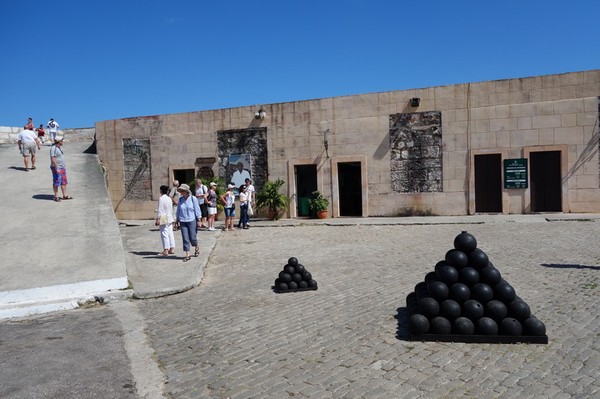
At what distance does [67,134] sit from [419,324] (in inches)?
1039

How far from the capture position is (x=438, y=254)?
10.7 meters

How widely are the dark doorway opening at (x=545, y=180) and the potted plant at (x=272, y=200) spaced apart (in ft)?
31.2

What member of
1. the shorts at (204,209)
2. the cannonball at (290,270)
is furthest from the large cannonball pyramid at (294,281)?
the shorts at (204,209)

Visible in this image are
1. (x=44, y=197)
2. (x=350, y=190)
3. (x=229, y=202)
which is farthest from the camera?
(x=350, y=190)

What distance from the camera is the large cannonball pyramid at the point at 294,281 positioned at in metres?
7.86

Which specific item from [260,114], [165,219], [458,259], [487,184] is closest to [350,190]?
[260,114]

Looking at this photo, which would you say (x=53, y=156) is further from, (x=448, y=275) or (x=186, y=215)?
(x=448, y=275)

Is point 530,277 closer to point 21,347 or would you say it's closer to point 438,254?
point 438,254

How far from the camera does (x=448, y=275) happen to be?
538 cm

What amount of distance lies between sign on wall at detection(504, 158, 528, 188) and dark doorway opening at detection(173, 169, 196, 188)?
40.0 feet

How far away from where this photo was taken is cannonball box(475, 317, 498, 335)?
5012 millimetres

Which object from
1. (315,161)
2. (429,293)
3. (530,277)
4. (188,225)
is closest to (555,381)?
(429,293)

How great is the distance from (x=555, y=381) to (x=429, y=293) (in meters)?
1.57

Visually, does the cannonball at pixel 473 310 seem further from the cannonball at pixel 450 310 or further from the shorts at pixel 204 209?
the shorts at pixel 204 209
